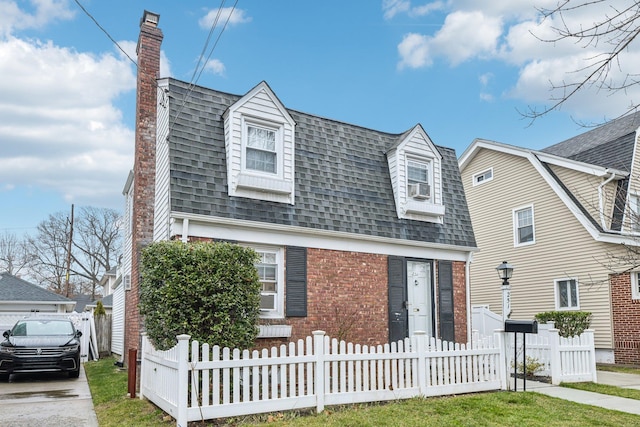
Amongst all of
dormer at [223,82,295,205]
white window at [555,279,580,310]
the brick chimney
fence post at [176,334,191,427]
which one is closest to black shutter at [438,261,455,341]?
dormer at [223,82,295,205]

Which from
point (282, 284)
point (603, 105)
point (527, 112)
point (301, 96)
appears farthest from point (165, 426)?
point (301, 96)

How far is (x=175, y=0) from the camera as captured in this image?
9.73m

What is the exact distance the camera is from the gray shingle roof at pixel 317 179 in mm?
9859

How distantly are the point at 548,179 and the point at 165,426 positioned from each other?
568 inches

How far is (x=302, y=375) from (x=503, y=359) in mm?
4024

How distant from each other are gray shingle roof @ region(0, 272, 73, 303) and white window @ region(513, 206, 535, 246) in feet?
65.5

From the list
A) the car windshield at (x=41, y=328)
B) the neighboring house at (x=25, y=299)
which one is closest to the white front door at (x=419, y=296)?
the car windshield at (x=41, y=328)

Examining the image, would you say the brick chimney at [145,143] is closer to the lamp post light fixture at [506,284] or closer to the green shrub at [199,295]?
the green shrub at [199,295]

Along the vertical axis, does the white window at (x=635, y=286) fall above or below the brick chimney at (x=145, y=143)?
below

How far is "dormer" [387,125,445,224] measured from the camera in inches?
489

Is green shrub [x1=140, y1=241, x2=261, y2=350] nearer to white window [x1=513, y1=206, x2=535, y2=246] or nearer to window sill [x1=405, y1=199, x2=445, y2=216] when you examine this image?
window sill [x1=405, y1=199, x2=445, y2=216]

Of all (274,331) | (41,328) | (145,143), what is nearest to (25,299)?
(41,328)

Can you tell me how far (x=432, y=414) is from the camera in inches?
281

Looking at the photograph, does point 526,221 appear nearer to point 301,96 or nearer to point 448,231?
point 448,231
